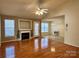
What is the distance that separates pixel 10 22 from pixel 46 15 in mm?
3774

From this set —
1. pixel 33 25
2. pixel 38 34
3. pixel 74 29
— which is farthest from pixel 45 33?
pixel 74 29

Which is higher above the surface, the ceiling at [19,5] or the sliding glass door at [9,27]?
the ceiling at [19,5]

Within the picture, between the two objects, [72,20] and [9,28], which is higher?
[72,20]

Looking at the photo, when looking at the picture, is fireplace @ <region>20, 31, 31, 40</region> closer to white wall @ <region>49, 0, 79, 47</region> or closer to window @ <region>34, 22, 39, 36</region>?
window @ <region>34, 22, 39, 36</region>

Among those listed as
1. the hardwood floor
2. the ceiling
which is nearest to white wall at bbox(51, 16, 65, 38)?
the ceiling

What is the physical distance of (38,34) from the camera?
10445 millimetres

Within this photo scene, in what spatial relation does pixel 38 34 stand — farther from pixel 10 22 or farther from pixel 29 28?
pixel 10 22

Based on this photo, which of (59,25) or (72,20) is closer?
(72,20)

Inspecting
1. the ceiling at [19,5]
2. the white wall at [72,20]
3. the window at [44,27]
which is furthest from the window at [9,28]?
the window at [44,27]

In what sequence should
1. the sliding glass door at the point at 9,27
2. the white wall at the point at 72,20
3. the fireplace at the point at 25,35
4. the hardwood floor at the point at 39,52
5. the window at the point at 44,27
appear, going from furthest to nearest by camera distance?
1. the window at the point at 44,27
2. the fireplace at the point at 25,35
3. the sliding glass door at the point at 9,27
4. the white wall at the point at 72,20
5. the hardwood floor at the point at 39,52

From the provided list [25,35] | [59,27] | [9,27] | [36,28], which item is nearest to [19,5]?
[9,27]

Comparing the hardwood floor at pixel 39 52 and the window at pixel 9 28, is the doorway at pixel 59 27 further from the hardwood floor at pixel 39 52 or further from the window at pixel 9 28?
the window at pixel 9 28

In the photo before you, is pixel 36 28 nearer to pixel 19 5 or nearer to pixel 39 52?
pixel 19 5

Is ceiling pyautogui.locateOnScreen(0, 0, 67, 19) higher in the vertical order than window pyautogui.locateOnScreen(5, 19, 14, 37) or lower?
higher
